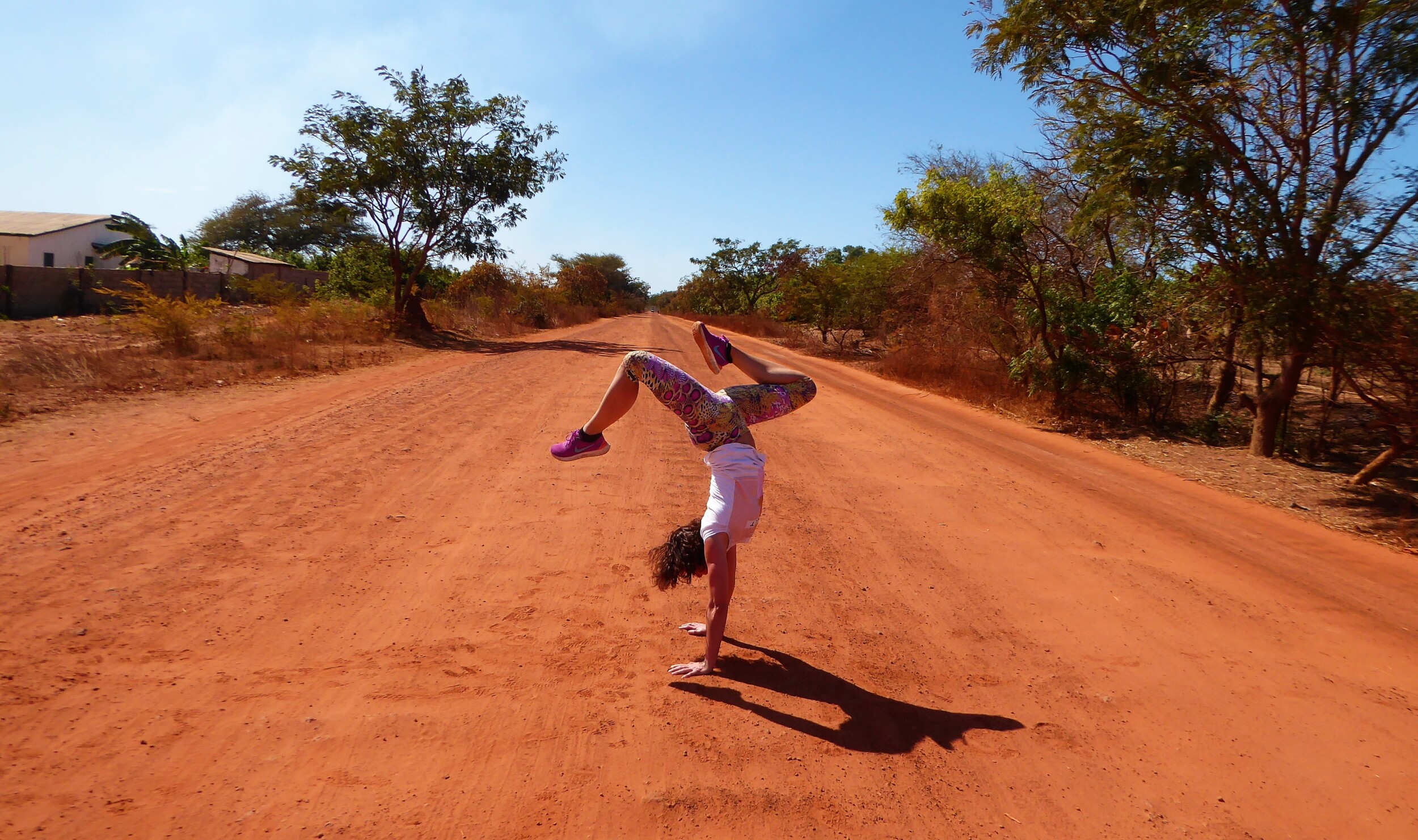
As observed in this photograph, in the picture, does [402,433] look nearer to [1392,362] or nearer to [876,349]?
[1392,362]

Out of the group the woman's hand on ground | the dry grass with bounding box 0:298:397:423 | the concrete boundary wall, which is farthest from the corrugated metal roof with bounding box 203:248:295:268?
the woman's hand on ground

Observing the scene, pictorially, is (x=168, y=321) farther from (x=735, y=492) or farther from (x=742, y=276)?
(x=742, y=276)

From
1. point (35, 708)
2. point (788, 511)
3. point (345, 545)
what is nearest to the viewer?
point (35, 708)

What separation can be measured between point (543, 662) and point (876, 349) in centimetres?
2740

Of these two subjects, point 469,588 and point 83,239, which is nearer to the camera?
point 469,588

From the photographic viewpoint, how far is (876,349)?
2970 cm

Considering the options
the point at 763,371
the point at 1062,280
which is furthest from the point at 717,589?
the point at 1062,280

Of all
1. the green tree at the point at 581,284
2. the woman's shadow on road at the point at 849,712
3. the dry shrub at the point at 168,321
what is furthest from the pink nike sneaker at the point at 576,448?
the green tree at the point at 581,284

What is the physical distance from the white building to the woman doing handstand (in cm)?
→ 3622

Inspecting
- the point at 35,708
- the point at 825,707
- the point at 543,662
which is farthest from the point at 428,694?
the point at 825,707

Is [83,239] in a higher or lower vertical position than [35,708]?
higher

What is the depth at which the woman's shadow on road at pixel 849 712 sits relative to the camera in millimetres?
3209

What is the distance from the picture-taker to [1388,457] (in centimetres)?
786

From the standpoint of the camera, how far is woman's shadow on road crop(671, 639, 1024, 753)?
3.21m
